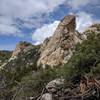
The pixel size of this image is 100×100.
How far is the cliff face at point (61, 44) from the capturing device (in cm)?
1923

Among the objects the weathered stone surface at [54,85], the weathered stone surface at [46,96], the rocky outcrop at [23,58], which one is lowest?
the weathered stone surface at [46,96]

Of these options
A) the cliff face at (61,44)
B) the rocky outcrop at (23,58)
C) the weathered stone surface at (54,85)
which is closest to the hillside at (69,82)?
the weathered stone surface at (54,85)

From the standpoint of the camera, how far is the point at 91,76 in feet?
37.1

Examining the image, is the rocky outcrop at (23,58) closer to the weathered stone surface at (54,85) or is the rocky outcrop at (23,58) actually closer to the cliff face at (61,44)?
the cliff face at (61,44)

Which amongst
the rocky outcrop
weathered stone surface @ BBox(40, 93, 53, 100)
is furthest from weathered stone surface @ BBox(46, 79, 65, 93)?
the rocky outcrop

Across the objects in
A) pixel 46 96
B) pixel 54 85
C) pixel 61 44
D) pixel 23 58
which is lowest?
pixel 46 96

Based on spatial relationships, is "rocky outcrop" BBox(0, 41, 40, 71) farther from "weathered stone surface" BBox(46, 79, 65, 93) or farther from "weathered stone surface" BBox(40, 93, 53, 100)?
"weathered stone surface" BBox(40, 93, 53, 100)

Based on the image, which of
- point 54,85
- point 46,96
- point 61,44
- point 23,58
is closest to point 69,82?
point 54,85

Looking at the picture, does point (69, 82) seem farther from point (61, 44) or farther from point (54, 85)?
point (61, 44)

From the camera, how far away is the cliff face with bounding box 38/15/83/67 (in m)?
19.2

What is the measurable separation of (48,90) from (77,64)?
4.64ft

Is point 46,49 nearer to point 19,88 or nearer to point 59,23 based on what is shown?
point 59,23

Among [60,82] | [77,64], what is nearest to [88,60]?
[77,64]

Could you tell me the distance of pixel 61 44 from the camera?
2009 cm
